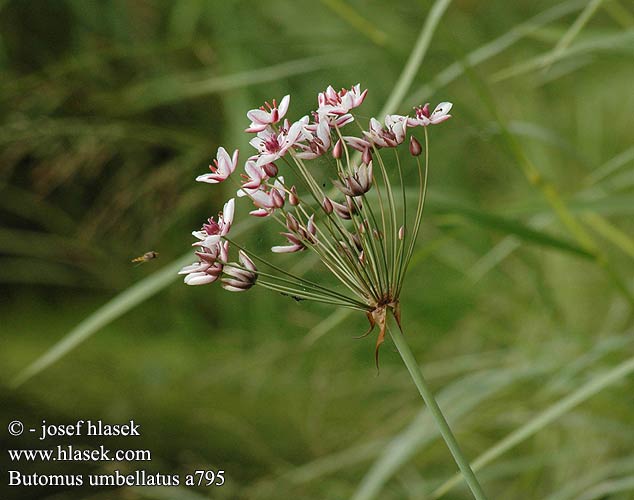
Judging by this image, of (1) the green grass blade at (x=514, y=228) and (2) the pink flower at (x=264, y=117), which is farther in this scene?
(1) the green grass blade at (x=514, y=228)

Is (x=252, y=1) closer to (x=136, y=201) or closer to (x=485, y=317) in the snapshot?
(x=136, y=201)

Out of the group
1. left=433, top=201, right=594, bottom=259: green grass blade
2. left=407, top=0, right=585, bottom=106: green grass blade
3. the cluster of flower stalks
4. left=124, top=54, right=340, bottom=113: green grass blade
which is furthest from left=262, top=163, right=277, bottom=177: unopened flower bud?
left=124, top=54, right=340, bottom=113: green grass blade

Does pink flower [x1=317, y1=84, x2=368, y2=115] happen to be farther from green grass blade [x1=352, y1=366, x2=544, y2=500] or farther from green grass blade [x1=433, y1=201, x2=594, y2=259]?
green grass blade [x1=352, y1=366, x2=544, y2=500]

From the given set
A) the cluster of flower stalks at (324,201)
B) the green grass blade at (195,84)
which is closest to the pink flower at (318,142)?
the cluster of flower stalks at (324,201)

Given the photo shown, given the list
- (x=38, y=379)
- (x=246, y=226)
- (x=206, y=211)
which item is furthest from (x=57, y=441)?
(x=246, y=226)

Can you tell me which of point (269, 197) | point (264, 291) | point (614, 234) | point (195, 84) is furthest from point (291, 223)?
point (264, 291)

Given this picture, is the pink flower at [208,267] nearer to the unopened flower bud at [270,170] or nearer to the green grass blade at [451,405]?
the unopened flower bud at [270,170]

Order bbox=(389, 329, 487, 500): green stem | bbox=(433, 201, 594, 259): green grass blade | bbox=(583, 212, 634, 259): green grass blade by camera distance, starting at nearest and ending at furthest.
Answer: bbox=(389, 329, 487, 500): green stem
bbox=(433, 201, 594, 259): green grass blade
bbox=(583, 212, 634, 259): green grass blade
